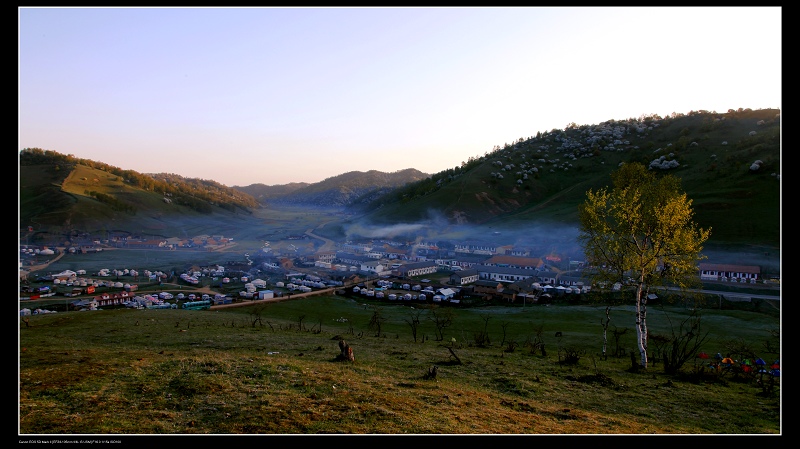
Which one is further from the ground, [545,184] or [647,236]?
[545,184]

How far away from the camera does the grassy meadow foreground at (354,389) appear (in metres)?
8.85

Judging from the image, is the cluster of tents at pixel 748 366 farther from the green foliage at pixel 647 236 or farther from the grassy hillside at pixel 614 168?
the grassy hillside at pixel 614 168

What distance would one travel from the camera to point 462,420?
368 inches

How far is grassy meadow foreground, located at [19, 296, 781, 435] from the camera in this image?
8.85 meters

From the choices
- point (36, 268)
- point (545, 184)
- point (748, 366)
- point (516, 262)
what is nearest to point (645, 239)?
point (748, 366)

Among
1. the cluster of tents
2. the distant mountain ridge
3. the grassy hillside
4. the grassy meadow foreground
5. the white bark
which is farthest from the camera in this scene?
the distant mountain ridge

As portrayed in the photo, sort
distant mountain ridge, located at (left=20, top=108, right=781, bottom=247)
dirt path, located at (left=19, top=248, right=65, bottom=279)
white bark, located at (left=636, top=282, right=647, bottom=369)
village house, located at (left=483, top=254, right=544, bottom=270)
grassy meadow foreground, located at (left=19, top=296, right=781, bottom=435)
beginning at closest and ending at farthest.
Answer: grassy meadow foreground, located at (left=19, top=296, right=781, bottom=435)
white bark, located at (left=636, top=282, right=647, bottom=369)
dirt path, located at (left=19, top=248, right=65, bottom=279)
village house, located at (left=483, top=254, right=544, bottom=270)
distant mountain ridge, located at (left=20, top=108, right=781, bottom=247)

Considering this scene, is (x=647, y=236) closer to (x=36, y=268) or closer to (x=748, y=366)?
(x=748, y=366)

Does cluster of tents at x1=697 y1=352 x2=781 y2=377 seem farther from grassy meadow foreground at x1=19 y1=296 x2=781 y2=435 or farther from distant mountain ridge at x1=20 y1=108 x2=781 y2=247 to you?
distant mountain ridge at x1=20 y1=108 x2=781 y2=247

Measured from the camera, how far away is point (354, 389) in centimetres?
1136

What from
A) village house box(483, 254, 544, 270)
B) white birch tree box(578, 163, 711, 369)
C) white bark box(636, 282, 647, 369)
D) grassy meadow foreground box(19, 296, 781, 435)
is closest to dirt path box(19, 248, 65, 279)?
grassy meadow foreground box(19, 296, 781, 435)

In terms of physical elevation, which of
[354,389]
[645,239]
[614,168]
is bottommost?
[354,389]
